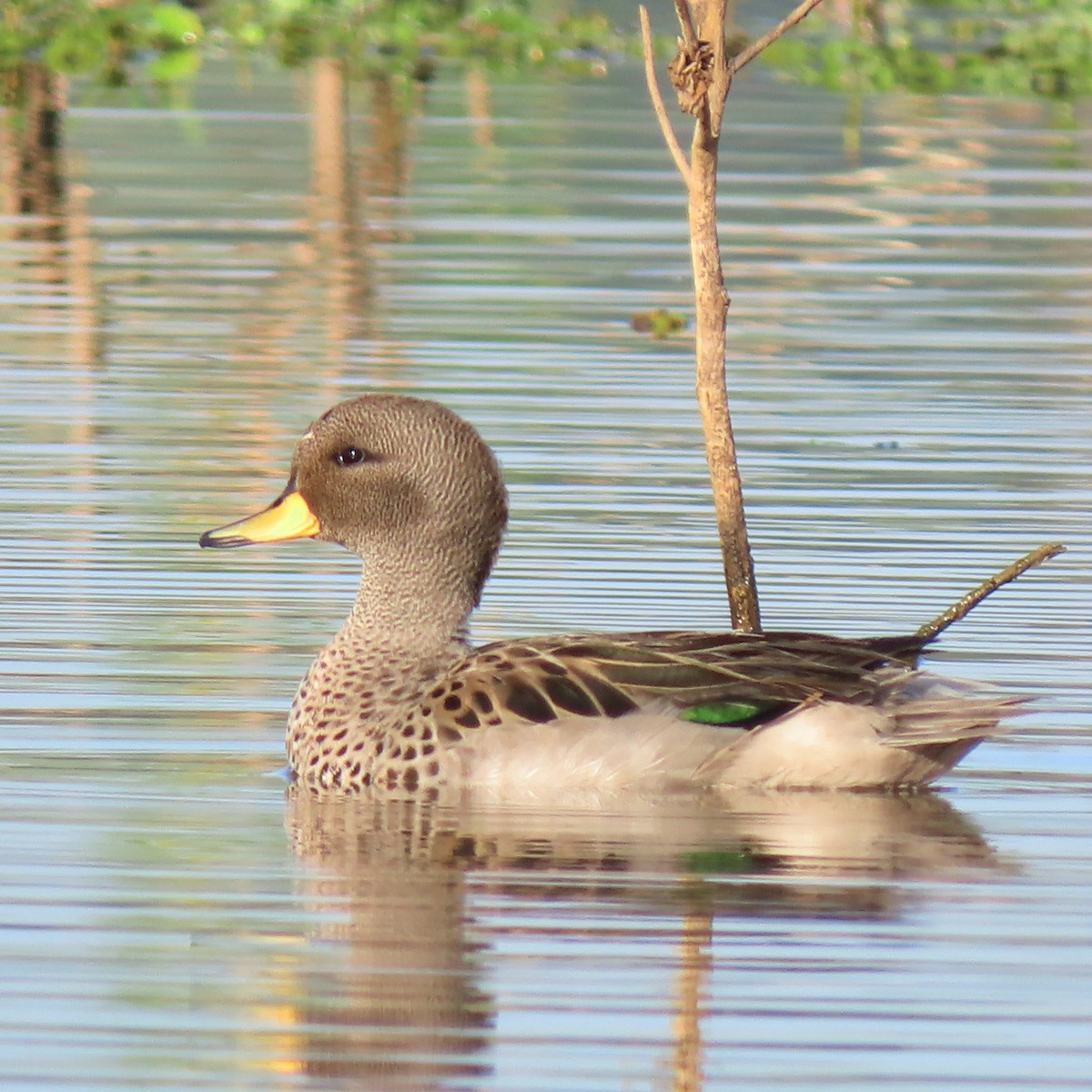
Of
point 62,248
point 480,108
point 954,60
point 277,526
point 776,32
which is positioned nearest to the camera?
point 277,526

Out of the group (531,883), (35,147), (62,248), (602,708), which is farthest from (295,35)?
(531,883)

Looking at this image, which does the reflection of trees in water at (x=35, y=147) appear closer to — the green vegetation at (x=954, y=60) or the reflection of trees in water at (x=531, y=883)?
the green vegetation at (x=954, y=60)

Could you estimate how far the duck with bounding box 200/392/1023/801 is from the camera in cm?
803

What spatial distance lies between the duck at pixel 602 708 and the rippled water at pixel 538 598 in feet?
0.47

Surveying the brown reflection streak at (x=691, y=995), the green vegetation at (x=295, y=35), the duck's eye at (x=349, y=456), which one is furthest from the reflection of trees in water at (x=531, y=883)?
the green vegetation at (x=295, y=35)

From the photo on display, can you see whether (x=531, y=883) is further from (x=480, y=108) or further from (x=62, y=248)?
(x=480, y=108)

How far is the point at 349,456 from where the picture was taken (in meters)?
8.74

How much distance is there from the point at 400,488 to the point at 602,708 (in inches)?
41.7

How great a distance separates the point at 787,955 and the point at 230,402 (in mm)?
8208

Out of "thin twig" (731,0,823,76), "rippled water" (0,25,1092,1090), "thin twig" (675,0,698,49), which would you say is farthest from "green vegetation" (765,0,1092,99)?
"thin twig" (675,0,698,49)

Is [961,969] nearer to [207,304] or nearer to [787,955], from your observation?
[787,955]

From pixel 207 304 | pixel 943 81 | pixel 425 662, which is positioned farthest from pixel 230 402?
pixel 943 81

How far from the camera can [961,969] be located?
644 centimetres

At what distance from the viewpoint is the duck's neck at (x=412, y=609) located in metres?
8.63
